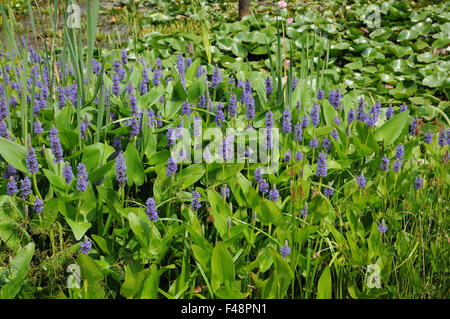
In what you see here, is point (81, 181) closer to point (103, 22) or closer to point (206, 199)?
point (206, 199)

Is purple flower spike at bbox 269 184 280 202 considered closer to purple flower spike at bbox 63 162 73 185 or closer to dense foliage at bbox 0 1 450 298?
dense foliage at bbox 0 1 450 298

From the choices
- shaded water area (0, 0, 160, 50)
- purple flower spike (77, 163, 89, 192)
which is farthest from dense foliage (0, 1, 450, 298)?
shaded water area (0, 0, 160, 50)

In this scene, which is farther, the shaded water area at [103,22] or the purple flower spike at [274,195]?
the shaded water area at [103,22]

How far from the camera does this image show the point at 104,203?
1924 mm

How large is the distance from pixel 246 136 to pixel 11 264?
41.1 inches

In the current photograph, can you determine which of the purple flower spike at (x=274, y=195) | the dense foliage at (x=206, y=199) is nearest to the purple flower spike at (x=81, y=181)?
the dense foliage at (x=206, y=199)

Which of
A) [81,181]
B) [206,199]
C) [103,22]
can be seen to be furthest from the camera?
[103,22]

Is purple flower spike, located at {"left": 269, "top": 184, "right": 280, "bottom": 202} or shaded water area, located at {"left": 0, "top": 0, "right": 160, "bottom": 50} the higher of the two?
shaded water area, located at {"left": 0, "top": 0, "right": 160, "bottom": 50}

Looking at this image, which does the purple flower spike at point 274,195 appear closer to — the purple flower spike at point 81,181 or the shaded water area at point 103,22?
the purple flower spike at point 81,181

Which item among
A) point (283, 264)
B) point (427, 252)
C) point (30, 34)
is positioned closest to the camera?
point (283, 264)

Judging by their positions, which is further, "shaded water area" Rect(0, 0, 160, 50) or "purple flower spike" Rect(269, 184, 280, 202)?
"shaded water area" Rect(0, 0, 160, 50)

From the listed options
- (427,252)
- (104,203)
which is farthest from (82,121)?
(427,252)

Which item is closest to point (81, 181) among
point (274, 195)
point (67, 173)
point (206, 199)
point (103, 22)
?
point (67, 173)

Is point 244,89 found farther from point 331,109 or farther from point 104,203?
point 104,203
